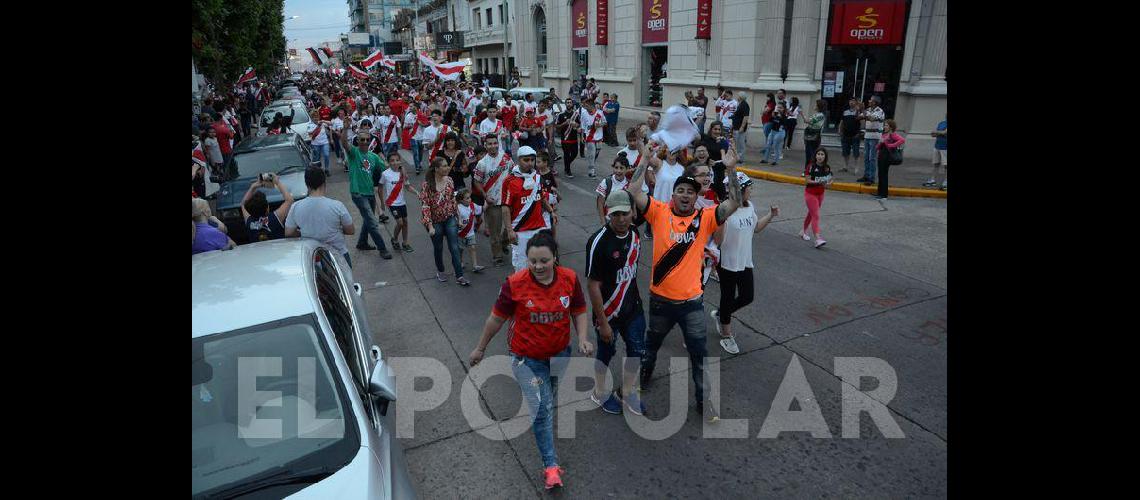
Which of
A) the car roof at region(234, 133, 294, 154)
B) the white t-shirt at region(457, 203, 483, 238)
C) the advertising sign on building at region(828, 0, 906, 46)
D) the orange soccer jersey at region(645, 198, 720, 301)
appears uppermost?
the advertising sign on building at region(828, 0, 906, 46)

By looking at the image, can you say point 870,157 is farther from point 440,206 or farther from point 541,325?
point 541,325

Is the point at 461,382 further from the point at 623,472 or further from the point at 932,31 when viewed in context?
the point at 932,31

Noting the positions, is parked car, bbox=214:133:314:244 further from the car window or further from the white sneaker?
the white sneaker

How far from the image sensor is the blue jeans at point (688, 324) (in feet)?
14.0

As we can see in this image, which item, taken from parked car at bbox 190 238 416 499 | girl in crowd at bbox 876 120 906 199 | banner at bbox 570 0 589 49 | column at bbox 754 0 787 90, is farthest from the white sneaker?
banner at bbox 570 0 589 49

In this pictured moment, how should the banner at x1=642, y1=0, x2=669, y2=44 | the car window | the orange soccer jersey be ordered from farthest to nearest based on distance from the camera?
the banner at x1=642, y1=0, x2=669, y2=44 → the orange soccer jersey → the car window

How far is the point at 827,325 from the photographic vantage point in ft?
19.8

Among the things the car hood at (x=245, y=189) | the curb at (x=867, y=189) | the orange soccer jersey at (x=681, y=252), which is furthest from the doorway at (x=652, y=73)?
the orange soccer jersey at (x=681, y=252)

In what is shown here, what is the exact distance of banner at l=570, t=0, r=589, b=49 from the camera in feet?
97.0

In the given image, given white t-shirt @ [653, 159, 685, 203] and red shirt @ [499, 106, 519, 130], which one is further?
red shirt @ [499, 106, 519, 130]

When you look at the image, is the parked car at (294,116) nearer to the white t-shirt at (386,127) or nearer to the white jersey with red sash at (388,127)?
the white t-shirt at (386,127)

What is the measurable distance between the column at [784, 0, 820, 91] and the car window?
15791mm

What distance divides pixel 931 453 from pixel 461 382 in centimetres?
352

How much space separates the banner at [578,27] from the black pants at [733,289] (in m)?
26.2
